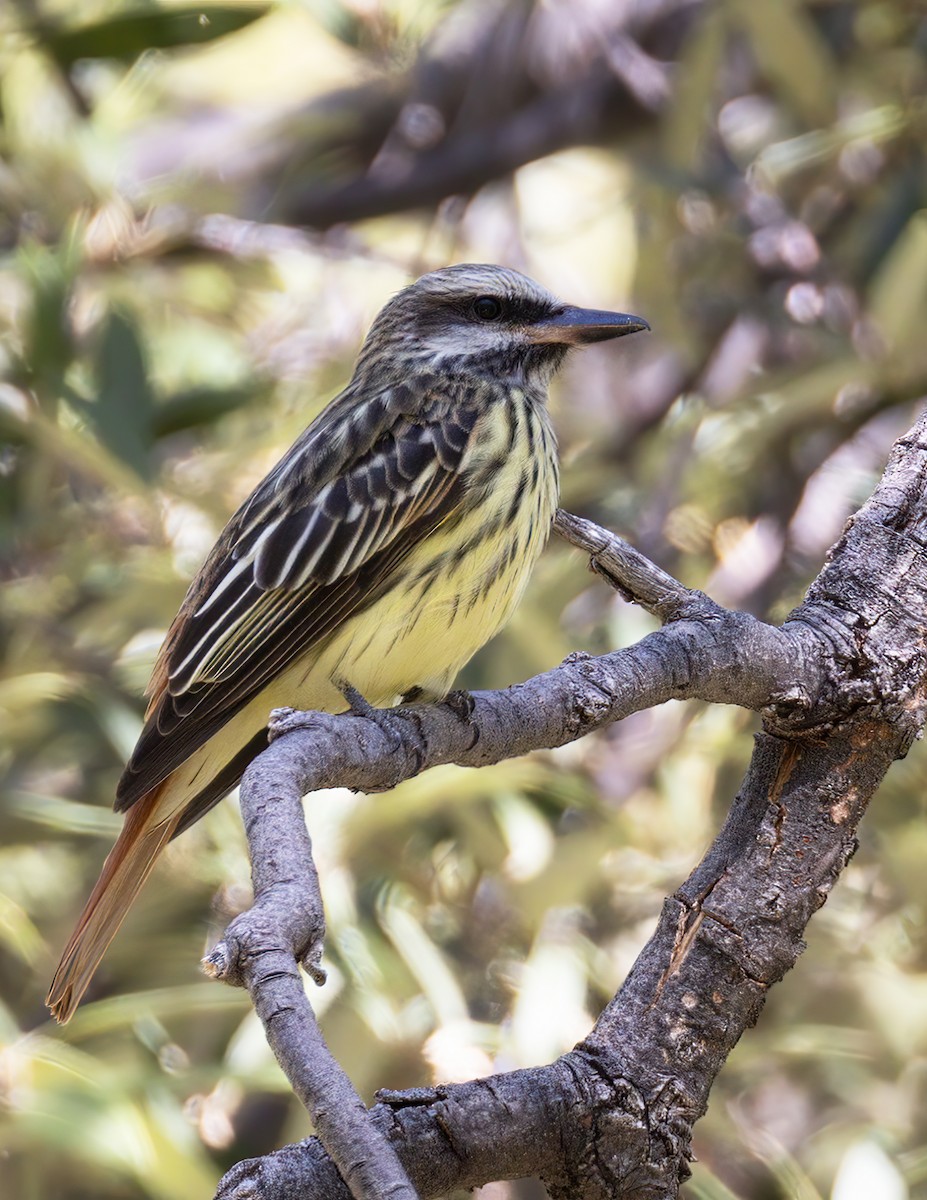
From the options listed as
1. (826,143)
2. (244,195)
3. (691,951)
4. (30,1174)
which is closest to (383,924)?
(30,1174)

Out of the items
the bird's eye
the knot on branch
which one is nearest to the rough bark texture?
the knot on branch

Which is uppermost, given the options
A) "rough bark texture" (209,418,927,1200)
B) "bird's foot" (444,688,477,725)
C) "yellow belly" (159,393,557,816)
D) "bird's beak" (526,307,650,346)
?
"bird's beak" (526,307,650,346)

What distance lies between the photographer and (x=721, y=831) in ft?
5.66

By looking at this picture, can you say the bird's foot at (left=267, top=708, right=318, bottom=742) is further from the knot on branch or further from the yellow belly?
→ the yellow belly

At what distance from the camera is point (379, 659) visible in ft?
7.97

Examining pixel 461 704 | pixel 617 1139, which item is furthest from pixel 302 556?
pixel 617 1139

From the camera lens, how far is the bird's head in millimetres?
2830

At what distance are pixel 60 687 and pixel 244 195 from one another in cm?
182

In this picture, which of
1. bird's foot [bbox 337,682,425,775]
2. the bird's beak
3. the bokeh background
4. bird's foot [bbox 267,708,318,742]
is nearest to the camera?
bird's foot [bbox 267,708,318,742]

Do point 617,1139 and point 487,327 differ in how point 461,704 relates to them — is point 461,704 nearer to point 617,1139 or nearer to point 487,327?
point 617,1139

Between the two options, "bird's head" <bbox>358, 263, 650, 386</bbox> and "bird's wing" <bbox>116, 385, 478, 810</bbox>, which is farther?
"bird's head" <bbox>358, 263, 650, 386</bbox>

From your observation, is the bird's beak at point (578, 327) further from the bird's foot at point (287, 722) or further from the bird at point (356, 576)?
the bird's foot at point (287, 722)

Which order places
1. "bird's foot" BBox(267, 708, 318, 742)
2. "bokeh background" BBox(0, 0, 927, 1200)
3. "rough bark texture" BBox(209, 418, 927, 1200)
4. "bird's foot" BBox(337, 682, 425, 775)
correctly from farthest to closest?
1. "bokeh background" BBox(0, 0, 927, 1200)
2. "bird's foot" BBox(337, 682, 425, 775)
3. "bird's foot" BBox(267, 708, 318, 742)
4. "rough bark texture" BBox(209, 418, 927, 1200)

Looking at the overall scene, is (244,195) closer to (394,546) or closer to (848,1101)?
(394,546)
